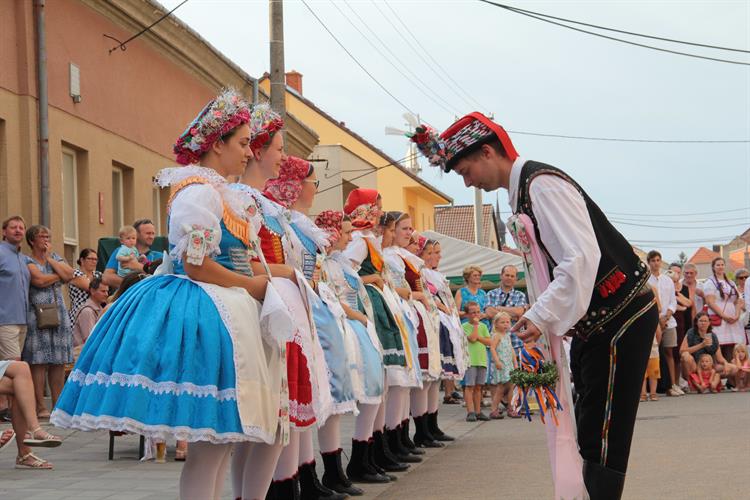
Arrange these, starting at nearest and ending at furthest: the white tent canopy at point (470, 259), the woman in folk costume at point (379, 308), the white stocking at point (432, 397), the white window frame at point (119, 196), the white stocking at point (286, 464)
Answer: the white stocking at point (286, 464), the woman in folk costume at point (379, 308), the white stocking at point (432, 397), the white window frame at point (119, 196), the white tent canopy at point (470, 259)

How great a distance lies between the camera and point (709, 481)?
28.0ft

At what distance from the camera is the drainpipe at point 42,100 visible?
1542cm

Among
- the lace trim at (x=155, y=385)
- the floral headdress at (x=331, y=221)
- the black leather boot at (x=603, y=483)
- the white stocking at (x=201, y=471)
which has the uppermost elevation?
the floral headdress at (x=331, y=221)

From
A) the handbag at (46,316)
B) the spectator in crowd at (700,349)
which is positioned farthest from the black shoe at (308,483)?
the spectator in crowd at (700,349)

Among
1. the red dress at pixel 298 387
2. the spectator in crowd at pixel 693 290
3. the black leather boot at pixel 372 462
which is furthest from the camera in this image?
the spectator in crowd at pixel 693 290

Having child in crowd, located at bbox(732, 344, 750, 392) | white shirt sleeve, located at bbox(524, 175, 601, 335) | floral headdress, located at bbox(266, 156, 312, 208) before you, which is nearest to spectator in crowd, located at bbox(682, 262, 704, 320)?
child in crowd, located at bbox(732, 344, 750, 392)

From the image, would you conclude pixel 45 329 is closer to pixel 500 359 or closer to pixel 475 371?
pixel 475 371

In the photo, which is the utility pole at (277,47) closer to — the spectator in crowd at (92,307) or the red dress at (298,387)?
the spectator in crowd at (92,307)

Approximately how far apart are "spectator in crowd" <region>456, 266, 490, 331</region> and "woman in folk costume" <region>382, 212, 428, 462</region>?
508 centimetres

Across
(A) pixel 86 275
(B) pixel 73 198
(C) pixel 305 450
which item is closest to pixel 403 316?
(C) pixel 305 450

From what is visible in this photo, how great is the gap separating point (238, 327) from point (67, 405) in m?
0.74

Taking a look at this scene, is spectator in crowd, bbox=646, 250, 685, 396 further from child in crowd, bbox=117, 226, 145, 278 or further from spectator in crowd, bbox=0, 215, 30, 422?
spectator in crowd, bbox=0, 215, 30, 422

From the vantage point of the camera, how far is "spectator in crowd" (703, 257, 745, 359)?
19.9m

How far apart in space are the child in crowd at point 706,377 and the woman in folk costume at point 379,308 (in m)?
10.4
